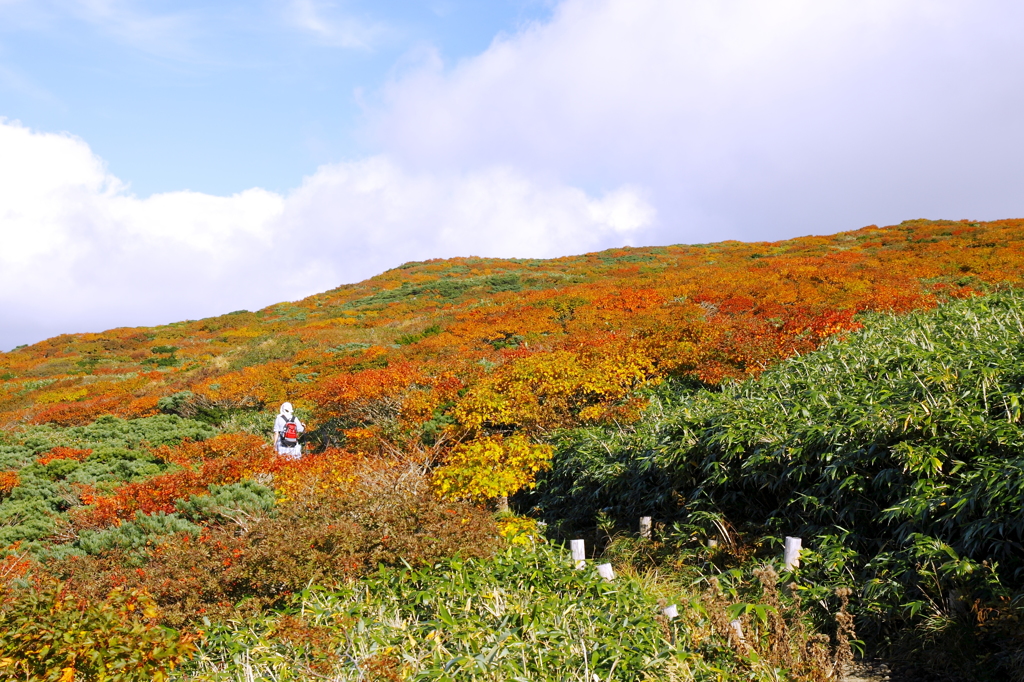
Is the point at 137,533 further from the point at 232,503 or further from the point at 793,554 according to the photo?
the point at 793,554

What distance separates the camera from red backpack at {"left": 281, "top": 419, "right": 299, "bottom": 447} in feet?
43.5

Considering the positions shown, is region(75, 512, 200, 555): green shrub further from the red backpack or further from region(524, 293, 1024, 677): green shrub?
region(524, 293, 1024, 677): green shrub

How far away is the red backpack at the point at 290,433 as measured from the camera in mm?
13258

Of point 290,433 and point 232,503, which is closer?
point 232,503

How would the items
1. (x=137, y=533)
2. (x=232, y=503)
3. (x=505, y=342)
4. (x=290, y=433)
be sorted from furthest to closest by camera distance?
(x=505, y=342), (x=290, y=433), (x=232, y=503), (x=137, y=533)

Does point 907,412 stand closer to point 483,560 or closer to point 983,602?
point 983,602

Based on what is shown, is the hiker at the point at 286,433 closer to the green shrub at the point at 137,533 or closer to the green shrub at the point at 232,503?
the green shrub at the point at 232,503

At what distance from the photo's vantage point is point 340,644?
5.05 m

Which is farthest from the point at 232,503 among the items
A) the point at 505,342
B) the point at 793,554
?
the point at 505,342

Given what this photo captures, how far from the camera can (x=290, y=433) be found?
1326 cm

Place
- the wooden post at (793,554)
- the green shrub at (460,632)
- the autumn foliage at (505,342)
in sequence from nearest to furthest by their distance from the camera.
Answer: the green shrub at (460,632)
the wooden post at (793,554)
the autumn foliage at (505,342)

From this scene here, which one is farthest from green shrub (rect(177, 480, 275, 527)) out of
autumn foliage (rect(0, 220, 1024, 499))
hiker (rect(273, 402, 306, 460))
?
hiker (rect(273, 402, 306, 460))

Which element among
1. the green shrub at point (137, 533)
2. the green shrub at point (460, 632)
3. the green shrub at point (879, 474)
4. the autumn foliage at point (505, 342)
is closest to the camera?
→ the green shrub at point (460, 632)

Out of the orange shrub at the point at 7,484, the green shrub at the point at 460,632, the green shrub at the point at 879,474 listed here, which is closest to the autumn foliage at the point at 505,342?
the green shrub at the point at 879,474
